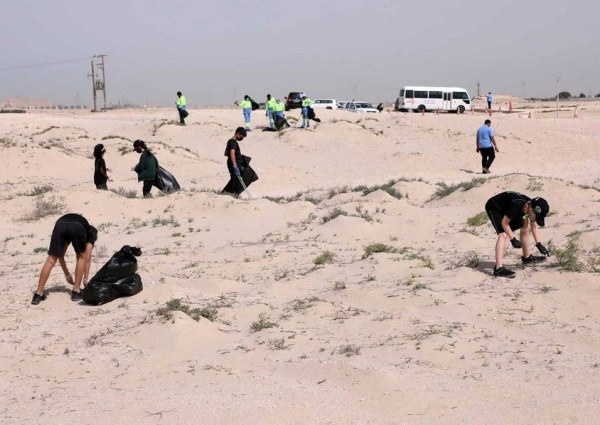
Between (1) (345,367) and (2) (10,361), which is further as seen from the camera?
(2) (10,361)

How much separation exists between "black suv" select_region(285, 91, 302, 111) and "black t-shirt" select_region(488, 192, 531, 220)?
33038 mm

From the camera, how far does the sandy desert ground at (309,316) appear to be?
5430 millimetres

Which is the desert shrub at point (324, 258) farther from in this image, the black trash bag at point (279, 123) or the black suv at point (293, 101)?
the black suv at point (293, 101)

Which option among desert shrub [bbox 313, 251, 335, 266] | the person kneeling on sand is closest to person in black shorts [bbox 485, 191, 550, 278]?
desert shrub [bbox 313, 251, 335, 266]

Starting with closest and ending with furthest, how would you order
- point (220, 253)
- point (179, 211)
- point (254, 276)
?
point (254, 276)
point (220, 253)
point (179, 211)

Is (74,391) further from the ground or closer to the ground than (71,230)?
closer to the ground

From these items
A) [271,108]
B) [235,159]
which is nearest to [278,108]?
[271,108]

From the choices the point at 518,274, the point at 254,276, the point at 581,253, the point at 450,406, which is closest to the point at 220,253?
the point at 254,276

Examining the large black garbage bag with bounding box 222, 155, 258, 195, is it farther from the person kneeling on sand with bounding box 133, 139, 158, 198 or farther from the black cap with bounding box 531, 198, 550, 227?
the black cap with bounding box 531, 198, 550, 227

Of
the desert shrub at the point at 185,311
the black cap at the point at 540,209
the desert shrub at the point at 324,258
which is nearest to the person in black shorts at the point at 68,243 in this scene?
the desert shrub at the point at 185,311

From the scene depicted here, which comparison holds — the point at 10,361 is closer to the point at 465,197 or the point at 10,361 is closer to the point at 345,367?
the point at 345,367

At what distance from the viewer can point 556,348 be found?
6.26 meters

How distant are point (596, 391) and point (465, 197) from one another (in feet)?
29.8

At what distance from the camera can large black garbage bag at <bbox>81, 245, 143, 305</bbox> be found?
7.95m
